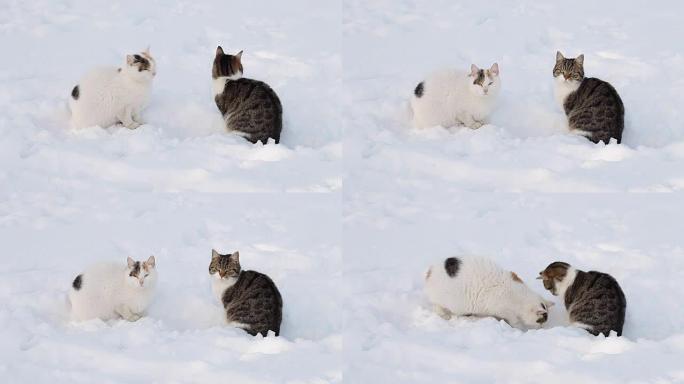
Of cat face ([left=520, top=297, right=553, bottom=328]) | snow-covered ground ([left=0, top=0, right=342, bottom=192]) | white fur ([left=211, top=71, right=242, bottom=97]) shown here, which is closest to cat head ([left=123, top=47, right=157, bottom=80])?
snow-covered ground ([left=0, top=0, right=342, bottom=192])

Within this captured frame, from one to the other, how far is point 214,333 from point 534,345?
7.25ft

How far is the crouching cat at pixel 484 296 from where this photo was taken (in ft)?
26.2

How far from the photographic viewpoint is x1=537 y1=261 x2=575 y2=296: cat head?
8.21 metres

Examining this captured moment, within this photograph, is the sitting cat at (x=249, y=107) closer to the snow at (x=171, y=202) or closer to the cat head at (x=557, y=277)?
the snow at (x=171, y=202)

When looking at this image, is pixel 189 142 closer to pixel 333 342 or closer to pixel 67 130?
pixel 67 130

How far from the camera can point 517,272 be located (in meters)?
8.60

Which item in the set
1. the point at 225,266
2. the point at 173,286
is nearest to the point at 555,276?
the point at 225,266

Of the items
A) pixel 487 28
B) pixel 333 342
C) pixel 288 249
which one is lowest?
pixel 333 342

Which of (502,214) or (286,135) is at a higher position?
(286,135)

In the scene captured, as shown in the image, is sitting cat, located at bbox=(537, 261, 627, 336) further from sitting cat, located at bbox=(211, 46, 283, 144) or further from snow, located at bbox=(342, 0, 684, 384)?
sitting cat, located at bbox=(211, 46, 283, 144)

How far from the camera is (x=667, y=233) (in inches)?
345

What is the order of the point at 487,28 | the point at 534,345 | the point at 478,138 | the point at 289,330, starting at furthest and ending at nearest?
the point at 487,28, the point at 478,138, the point at 289,330, the point at 534,345

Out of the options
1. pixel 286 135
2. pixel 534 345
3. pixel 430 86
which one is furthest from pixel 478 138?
pixel 534 345

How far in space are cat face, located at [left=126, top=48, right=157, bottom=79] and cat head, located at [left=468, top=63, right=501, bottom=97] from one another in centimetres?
272
